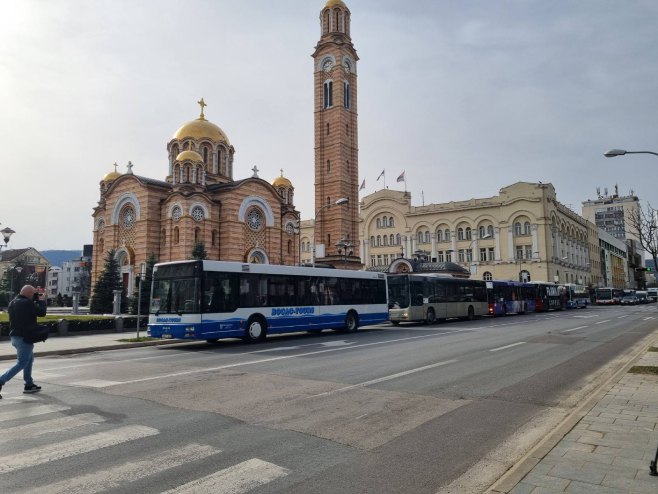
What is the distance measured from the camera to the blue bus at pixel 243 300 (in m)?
15.7

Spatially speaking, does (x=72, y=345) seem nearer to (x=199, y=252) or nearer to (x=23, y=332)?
(x=23, y=332)

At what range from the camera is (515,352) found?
13.9m

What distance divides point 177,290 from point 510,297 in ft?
96.2

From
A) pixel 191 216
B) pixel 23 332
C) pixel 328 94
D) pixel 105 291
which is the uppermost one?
pixel 328 94

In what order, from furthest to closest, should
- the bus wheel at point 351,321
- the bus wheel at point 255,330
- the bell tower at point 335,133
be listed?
the bell tower at point 335,133 < the bus wheel at point 351,321 < the bus wheel at point 255,330

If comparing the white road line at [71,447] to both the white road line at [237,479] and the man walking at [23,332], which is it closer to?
the white road line at [237,479]

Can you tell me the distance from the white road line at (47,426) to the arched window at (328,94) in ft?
166

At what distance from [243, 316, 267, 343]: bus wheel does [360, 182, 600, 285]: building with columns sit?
154ft

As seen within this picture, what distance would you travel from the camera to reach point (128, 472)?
15.4 feet

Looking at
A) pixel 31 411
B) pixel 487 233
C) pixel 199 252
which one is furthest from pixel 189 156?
pixel 487 233

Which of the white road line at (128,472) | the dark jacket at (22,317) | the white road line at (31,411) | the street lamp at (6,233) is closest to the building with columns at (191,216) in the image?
the street lamp at (6,233)

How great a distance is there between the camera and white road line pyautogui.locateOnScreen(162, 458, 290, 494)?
4.29 metres

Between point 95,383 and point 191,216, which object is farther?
point 191,216

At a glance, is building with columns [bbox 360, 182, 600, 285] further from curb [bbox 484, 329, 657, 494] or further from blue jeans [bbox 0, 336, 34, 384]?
blue jeans [bbox 0, 336, 34, 384]
